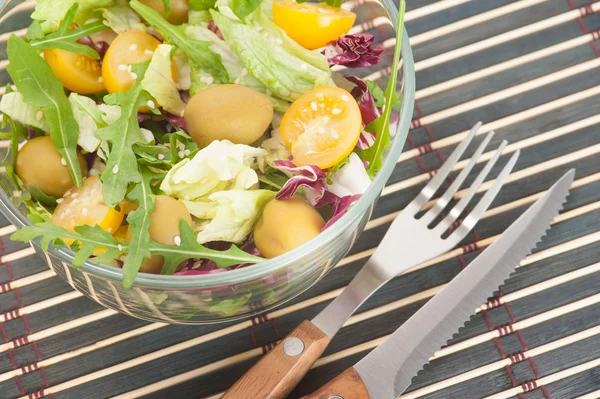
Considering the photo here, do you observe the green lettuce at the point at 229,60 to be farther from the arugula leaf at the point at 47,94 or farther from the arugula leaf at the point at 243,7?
the arugula leaf at the point at 47,94

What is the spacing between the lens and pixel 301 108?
1.17 meters

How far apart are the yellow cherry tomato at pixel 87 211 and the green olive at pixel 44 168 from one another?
0.03 meters

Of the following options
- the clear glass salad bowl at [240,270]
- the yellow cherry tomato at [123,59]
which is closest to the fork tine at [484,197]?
the clear glass salad bowl at [240,270]

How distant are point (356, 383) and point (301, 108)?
0.53m

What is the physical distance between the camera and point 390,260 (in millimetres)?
1378

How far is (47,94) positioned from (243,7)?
14.9 inches

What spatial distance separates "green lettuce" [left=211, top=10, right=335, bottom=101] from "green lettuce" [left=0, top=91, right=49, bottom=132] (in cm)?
37

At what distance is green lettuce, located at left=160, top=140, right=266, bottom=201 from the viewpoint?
1.11 meters

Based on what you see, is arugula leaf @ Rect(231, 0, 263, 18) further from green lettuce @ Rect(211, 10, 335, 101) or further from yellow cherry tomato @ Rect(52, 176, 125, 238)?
yellow cherry tomato @ Rect(52, 176, 125, 238)

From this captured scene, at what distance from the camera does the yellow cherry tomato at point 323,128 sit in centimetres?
113

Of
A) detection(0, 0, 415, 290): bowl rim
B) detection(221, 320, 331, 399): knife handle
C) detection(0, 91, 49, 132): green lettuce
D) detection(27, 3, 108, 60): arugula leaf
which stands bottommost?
detection(221, 320, 331, 399): knife handle

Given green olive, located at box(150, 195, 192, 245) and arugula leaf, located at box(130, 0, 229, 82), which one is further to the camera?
arugula leaf, located at box(130, 0, 229, 82)

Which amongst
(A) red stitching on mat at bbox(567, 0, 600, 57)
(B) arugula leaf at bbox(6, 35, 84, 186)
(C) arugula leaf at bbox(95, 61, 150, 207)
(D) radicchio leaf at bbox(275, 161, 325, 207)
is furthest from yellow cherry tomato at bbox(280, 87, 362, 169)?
(A) red stitching on mat at bbox(567, 0, 600, 57)

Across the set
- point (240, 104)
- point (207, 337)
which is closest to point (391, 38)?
point (240, 104)
